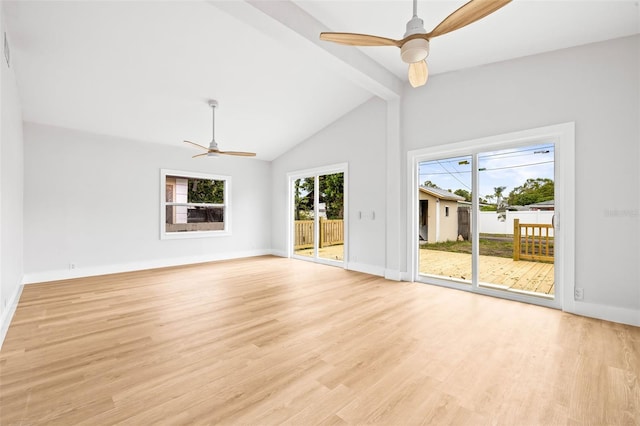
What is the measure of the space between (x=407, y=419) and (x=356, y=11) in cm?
362

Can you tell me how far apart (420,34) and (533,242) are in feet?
10.3

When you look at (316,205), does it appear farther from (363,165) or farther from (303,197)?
(363,165)

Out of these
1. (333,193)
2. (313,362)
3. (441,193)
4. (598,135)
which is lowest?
(313,362)

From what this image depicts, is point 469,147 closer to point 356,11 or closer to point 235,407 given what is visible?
point 356,11

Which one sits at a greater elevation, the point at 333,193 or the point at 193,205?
the point at 333,193

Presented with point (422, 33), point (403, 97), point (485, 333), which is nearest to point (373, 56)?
point (403, 97)

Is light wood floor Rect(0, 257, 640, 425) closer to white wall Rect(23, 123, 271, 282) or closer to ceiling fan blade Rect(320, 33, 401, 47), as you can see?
white wall Rect(23, 123, 271, 282)

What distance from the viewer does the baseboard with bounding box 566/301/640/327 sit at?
9.57 feet

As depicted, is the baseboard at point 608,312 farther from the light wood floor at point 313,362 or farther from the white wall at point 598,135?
the light wood floor at point 313,362

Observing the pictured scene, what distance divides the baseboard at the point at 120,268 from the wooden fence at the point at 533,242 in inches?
225

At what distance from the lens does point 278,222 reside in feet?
24.6

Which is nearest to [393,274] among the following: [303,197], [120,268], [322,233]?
[322,233]

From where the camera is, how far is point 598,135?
3.10 m

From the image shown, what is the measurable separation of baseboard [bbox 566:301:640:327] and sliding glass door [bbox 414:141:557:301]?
12.8 inches
